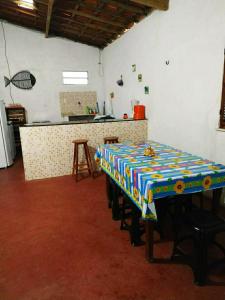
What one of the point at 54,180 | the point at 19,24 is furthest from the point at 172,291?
the point at 19,24

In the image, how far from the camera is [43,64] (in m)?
6.12

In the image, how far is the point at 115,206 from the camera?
2479 mm

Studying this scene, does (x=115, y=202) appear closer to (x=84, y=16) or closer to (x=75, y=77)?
(x=84, y=16)

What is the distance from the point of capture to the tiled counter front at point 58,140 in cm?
378

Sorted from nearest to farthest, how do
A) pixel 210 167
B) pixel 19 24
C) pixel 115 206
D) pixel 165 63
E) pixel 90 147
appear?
1. pixel 210 167
2. pixel 115 206
3. pixel 165 63
4. pixel 90 147
5. pixel 19 24

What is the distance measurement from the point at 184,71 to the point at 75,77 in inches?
168

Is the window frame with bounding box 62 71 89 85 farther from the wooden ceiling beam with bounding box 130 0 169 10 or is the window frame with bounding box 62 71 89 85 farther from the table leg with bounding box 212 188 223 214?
the table leg with bounding box 212 188 223 214

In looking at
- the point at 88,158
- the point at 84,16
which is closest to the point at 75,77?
the point at 84,16

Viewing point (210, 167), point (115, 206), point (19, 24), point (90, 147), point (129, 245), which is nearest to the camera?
point (210, 167)

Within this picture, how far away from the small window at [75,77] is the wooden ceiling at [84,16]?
3.06 ft

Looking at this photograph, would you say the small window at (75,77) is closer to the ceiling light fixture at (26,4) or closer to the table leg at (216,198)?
the ceiling light fixture at (26,4)

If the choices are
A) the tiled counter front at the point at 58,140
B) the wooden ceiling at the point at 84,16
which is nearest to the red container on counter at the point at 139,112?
the tiled counter front at the point at 58,140

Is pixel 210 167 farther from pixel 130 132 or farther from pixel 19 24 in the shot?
pixel 19 24

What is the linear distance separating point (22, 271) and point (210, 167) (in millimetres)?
1841
